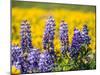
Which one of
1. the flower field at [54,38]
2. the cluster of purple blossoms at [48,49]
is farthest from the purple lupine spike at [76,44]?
the cluster of purple blossoms at [48,49]

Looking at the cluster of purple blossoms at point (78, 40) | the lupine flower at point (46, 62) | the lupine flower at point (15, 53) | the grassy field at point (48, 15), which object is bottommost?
the lupine flower at point (46, 62)

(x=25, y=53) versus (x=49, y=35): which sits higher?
(x=49, y=35)

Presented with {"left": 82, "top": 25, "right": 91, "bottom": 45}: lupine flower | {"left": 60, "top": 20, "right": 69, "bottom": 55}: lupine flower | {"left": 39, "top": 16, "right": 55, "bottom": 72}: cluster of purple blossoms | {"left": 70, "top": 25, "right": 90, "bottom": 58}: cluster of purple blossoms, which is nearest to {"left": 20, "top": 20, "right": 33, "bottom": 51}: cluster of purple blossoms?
{"left": 39, "top": 16, "right": 55, "bottom": 72}: cluster of purple blossoms

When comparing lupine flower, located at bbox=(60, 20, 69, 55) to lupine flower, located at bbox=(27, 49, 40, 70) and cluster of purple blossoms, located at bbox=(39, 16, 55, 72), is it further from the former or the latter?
lupine flower, located at bbox=(27, 49, 40, 70)

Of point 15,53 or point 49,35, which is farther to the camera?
point 49,35

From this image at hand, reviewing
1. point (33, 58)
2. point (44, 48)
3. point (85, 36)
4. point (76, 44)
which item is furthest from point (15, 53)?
point (85, 36)

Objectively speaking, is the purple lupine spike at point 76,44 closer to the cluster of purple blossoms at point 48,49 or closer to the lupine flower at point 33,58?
the cluster of purple blossoms at point 48,49

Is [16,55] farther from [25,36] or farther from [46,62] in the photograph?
[46,62]
